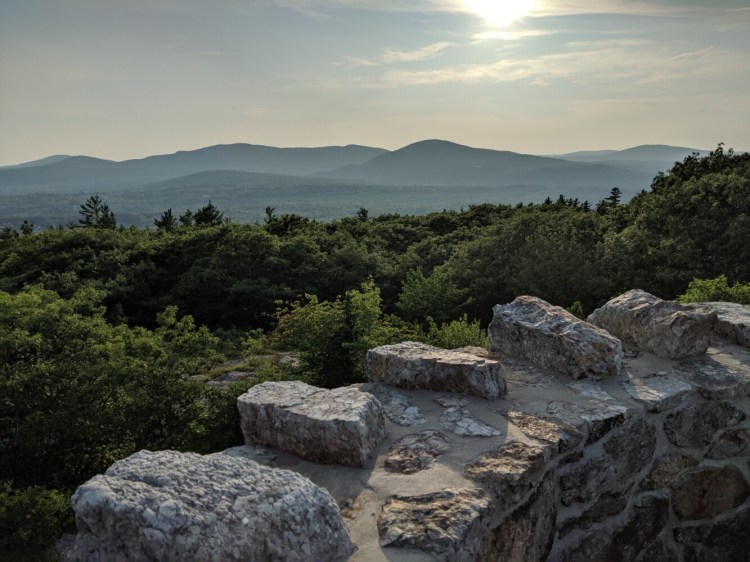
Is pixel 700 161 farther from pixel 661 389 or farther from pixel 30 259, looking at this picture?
pixel 30 259

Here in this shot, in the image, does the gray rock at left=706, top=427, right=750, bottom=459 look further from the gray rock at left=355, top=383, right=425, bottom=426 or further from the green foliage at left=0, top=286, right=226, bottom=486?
the green foliage at left=0, top=286, right=226, bottom=486

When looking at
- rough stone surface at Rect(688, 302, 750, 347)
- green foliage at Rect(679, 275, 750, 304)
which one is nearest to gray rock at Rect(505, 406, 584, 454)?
rough stone surface at Rect(688, 302, 750, 347)

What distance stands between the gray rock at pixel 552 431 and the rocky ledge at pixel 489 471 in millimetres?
11

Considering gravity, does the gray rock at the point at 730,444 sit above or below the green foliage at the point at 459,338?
above

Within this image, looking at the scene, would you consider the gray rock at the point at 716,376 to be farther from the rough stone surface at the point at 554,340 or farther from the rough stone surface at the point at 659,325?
the rough stone surface at the point at 554,340

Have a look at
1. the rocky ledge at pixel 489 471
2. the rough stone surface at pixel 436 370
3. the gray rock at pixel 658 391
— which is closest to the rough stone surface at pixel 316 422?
the rocky ledge at pixel 489 471

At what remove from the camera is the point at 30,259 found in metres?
16.3

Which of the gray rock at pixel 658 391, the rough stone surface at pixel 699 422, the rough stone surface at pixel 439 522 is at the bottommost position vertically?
the rough stone surface at pixel 699 422

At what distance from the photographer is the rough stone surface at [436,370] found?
3.36 m

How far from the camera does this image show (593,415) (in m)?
3.08

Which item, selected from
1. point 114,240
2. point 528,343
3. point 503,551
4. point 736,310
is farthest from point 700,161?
point 114,240

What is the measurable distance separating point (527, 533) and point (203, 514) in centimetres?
162

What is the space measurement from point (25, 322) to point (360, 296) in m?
3.46

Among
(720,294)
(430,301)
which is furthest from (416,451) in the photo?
(430,301)
